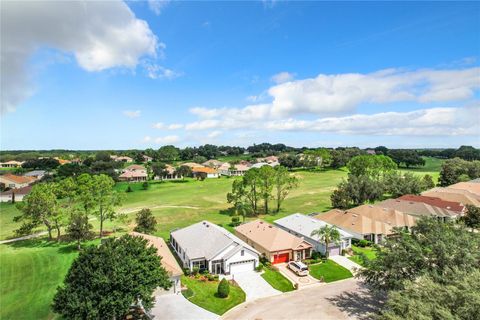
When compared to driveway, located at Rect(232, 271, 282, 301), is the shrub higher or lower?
higher

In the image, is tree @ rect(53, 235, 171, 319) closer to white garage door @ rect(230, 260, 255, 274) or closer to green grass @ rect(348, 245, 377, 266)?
white garage door @ rect(230, 260, 255, 274)

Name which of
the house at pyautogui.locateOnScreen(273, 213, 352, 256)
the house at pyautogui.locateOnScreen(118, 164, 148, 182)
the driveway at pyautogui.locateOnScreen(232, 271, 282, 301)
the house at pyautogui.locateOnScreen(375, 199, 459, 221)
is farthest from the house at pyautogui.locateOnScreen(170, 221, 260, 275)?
the house at pyautogui.locateOnScreen(118, 164, 148, 182)

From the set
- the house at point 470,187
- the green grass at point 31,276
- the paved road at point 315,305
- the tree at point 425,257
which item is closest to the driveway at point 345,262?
the paved road at point 315,305

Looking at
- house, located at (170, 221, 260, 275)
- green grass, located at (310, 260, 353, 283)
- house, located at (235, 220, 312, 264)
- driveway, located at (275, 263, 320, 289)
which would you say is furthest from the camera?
house, located at (235, 220, 312, 264)

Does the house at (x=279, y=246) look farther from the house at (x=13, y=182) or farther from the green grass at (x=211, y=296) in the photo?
the house at (x=13, y=182)

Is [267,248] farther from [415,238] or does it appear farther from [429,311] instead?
[429,311]

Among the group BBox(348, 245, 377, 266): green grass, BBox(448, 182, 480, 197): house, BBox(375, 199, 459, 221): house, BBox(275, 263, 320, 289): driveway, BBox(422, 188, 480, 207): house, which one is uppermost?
BBox(448, 182, 480, 197): house

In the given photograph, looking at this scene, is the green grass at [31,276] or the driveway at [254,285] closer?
the green grass at [31,276]
